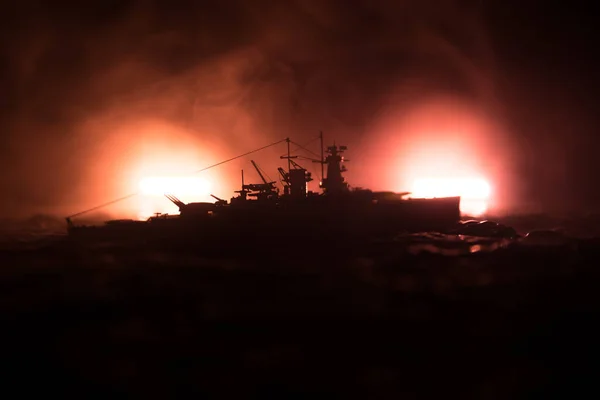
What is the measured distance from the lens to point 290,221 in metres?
49.9

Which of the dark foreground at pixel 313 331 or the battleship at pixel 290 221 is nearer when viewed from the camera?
the dark foreground at pixel 313 331

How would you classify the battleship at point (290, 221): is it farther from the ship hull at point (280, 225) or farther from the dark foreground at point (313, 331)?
the dark foreground at point (313, 331)

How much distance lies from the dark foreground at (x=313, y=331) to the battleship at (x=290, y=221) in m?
20.8

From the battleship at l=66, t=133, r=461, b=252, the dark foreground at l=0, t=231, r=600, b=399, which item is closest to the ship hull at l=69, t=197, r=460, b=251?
the battleship at l=66, t=133, r=461, b=252

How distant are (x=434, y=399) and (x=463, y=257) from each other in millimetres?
21782

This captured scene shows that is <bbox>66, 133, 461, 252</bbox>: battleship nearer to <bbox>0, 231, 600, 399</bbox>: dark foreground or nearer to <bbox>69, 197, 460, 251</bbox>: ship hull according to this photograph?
<bbox>69, 197, 460, 251</bbox>: ship hull

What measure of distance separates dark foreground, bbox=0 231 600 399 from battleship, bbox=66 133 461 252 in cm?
2079

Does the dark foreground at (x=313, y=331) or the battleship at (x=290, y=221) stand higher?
the battleship at (x=290, y=221)

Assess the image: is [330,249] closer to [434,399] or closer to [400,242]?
[400,242]

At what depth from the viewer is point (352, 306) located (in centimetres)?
1830

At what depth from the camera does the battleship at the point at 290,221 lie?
4897cm

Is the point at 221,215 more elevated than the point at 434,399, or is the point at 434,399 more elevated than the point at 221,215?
the point at 221,215

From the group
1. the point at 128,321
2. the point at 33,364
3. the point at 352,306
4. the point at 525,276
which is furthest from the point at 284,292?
the point at 525,276

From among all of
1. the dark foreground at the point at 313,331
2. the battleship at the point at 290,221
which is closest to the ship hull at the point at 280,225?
the battleship at the point at 290,221
